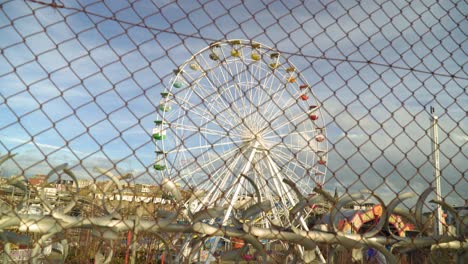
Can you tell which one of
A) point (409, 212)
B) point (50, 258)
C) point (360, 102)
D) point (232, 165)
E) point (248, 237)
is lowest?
point (50, 258)

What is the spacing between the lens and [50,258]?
1517 millimetres

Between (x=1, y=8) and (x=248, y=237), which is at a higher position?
(x=1, y=8)

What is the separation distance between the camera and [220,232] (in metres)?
1.50

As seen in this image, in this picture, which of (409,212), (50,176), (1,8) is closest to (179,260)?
(50,176)

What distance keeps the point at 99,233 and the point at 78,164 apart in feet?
0.82

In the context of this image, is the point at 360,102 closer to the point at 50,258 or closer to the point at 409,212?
the point at 409,212

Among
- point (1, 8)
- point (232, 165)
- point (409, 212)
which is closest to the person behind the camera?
point (1, 8)

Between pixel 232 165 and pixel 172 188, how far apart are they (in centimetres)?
1039

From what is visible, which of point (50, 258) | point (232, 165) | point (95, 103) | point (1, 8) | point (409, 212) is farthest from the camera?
point (232, 165)

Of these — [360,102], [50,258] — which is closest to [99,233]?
[50,258]

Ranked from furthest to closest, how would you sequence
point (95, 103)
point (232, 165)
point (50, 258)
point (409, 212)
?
point (232, 165)
point (409, 212)
point (50, 258)
point (95, 103)

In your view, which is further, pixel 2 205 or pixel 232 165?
pixel 232 165

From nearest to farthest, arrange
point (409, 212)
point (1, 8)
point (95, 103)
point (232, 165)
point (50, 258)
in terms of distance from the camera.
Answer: point (1, 8) → point (95, 103) → point (50, 258) → point (409, 212) → point (232, 165)

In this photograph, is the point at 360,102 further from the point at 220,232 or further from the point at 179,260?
the point at 179,260
